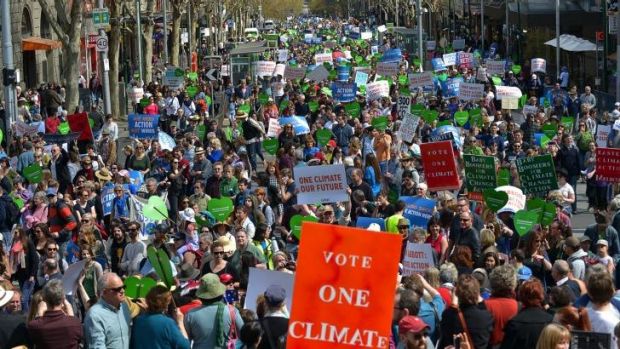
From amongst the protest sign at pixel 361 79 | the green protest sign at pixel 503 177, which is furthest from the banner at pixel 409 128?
the protest sign at pixel 361 79

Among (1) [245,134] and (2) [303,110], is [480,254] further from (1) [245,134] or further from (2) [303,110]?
(2) [303,110]

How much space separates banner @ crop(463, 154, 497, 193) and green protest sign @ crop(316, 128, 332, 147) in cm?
702

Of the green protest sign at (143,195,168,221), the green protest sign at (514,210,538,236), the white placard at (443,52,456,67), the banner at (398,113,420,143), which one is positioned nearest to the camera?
the green protest sign at (514,210,538,236)

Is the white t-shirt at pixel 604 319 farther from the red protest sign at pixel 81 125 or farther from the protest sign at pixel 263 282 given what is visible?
the red protest sign at pixel 81 125

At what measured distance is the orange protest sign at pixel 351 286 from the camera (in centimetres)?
763

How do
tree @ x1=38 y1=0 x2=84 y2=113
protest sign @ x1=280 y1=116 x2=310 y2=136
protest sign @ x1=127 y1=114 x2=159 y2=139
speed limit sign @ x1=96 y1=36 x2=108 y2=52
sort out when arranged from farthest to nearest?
speed limit sign @ x1=96 y1=36 x2=108 y2=52 < tree @ x1=38 y1=0 x2=84 y2=113 < protest sign @ x1=280 y1=116 x2=310 y2=136 < protest sign @ x1=127 y1=114 x2=159 y2=139

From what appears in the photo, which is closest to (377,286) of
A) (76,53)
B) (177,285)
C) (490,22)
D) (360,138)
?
(177,285)

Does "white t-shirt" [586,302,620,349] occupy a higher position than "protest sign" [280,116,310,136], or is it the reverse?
"white t-shirt" [586,302,620,349]

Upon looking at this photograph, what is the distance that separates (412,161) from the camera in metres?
19.3

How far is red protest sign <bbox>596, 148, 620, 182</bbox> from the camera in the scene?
706 inches

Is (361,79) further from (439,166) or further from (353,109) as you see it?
(439,166)

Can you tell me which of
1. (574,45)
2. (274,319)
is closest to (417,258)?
(274,319)

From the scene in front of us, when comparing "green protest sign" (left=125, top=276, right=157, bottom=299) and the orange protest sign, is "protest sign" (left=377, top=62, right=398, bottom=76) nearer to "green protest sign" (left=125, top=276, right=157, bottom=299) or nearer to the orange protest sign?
"green protest sign" (left=125, top=276, right=157, bottom=299)

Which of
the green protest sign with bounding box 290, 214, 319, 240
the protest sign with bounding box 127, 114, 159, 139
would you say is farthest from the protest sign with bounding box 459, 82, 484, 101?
the green protest sign with bounding box 290, 214, 319, 240
